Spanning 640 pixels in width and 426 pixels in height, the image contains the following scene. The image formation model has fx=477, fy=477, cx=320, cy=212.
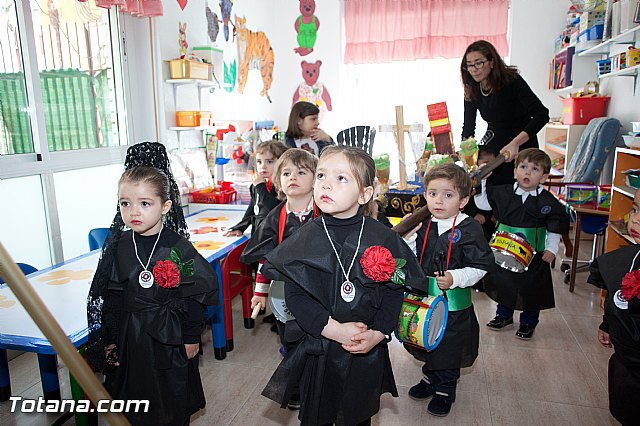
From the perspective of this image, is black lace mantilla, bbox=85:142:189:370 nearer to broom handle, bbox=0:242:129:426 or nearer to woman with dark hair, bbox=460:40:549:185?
broom handle, bbox=0:242:129:426

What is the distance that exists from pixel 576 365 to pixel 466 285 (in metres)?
1.07

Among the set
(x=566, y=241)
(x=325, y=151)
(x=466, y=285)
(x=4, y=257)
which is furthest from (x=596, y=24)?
(x=4, y=257)

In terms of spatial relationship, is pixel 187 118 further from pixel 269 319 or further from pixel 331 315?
pixel 331 315

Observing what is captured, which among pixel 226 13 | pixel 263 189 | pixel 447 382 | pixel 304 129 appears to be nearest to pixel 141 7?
pixel 304 129

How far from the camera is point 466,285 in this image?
1819 millimetres

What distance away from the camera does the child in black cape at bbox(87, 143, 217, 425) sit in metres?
1.53

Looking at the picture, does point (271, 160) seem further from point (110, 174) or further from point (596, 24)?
point (596, 24)

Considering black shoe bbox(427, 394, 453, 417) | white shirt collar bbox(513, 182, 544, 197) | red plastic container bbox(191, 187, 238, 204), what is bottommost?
black shoe bbox(427, 394, 453, 417)

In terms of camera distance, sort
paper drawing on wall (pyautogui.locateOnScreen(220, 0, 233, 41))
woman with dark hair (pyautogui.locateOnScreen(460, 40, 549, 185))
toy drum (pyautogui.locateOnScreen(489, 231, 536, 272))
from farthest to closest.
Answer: paper drawing on wall (pyautogui.locateOnScreen(220, 0, 233, 41)), woman with dark hair (pyautogui.locateOnScreen(460, 40, 549, 185)), toy drum (pyautogui.locateOnScreen(489, 231, 536, 272))

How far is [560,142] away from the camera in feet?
17.1

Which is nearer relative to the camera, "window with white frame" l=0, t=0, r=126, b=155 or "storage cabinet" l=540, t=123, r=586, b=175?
"window with white frame" l=0, t=0, r=126, b=155

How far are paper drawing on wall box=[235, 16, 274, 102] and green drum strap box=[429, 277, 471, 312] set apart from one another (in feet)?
11.9

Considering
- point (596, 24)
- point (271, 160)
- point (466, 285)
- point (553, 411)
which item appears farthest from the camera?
point (596, 24)

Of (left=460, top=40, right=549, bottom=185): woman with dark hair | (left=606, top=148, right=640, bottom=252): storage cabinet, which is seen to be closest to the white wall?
(left=606, top=148, right=640, bottom=252): storage cabinet
